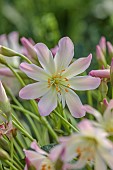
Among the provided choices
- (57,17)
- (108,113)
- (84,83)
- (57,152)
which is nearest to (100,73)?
(84,83)

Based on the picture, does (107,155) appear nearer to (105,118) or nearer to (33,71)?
(105,118)

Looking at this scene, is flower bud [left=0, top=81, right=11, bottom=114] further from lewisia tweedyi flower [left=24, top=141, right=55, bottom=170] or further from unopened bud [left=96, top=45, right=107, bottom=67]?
unopened bud [left=96, top=45, right=107, bottom=67]

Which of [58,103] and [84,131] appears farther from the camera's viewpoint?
[58,103]

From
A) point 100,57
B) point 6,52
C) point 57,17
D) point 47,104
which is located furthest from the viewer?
point 57,17

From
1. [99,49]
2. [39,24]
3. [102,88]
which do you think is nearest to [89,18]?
[39,24]

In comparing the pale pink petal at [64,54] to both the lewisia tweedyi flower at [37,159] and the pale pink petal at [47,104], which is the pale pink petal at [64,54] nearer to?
the pale pink petal at [47,104]

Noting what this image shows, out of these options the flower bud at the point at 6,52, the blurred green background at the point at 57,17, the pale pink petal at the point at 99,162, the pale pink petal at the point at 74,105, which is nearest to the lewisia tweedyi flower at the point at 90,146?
the pale pink petal at the point at 99,162

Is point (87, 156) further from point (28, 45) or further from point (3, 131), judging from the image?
point (28, 45)

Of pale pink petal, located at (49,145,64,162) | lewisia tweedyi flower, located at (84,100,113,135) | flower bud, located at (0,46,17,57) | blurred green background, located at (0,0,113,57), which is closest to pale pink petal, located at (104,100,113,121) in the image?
lewisia tweedyi flower, located at (84,100,113,135)
